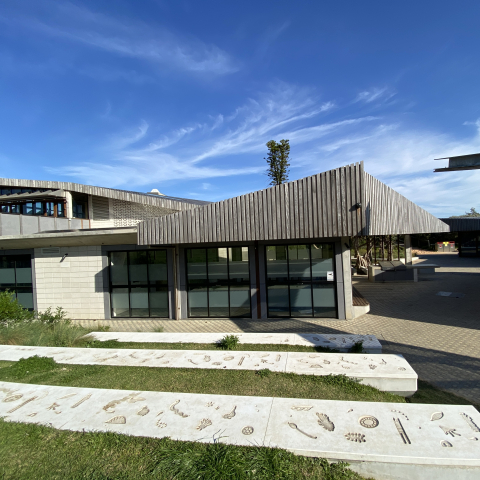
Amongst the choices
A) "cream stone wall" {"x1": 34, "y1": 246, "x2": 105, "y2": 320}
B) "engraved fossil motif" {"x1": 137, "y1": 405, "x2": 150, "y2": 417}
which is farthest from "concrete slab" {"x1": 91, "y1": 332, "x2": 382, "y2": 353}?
"cream stone wall" {"x1": 34, "y1": 246, "x2": 105, "y2": 320}

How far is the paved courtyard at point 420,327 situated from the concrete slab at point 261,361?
123cm

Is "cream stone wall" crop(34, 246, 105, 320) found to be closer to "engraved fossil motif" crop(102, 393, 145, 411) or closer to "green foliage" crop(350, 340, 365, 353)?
"engraved fossil motif" crop(102, 393, 145, 411)

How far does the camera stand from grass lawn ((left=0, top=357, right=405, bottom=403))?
17.3 ft

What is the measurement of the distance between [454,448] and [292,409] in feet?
6.07

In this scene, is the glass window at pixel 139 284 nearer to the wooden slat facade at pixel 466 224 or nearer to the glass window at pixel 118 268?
the glass window at pixel 118 268

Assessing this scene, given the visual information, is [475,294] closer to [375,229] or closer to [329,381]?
[375,229]

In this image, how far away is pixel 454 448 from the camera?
3.44 m

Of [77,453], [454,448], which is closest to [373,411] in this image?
[454,448]

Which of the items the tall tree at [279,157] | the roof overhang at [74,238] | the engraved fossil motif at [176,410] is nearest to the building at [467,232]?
the tall tree at [279,157]

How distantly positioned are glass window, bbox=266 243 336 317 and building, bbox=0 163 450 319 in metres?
0.04

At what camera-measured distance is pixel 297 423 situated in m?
4.09

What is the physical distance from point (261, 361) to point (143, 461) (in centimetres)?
343

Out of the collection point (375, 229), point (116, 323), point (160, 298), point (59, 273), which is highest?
point (375, 229)

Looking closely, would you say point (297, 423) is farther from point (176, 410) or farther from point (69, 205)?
point (69, 205)
